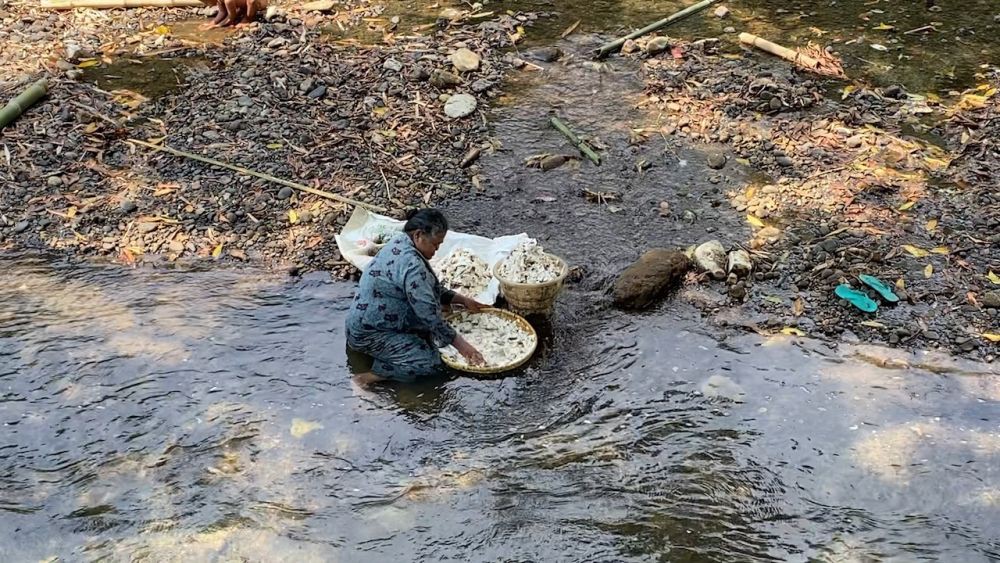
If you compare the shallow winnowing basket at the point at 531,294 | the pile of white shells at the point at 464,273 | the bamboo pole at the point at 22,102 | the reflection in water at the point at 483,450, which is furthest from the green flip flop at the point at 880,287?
the bamboo pole at the point at 22,102

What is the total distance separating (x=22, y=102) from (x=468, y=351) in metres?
5.79

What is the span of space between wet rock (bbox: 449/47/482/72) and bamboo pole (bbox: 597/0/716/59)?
138cm

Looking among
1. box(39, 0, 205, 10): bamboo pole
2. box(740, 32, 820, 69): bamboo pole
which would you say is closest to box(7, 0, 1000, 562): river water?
box(740, 32, 820, 69): bamboo pole

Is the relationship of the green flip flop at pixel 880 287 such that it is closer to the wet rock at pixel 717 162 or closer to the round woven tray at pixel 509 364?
the wet rock at pixel 717 162

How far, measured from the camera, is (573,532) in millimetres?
4438

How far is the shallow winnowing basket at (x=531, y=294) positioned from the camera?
552cm

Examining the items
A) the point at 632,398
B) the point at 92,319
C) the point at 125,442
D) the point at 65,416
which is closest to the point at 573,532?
the point at 632,398

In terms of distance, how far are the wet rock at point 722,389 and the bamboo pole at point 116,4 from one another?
27.2 ft

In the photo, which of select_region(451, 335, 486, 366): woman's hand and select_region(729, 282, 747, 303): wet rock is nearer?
select_region(451, 335, 486, 366): woman's hand

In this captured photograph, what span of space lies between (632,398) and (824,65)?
5132 millimetres

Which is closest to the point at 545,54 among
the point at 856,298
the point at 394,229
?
the point at 394,229

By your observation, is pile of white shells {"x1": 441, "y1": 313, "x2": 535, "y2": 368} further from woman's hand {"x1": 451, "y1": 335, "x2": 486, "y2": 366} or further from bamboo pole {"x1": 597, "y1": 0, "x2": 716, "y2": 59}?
bamboo pole {"x1": 597, "y1": 0, "x2": 716, "y2": 59}

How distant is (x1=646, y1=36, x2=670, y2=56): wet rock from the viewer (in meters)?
9.04

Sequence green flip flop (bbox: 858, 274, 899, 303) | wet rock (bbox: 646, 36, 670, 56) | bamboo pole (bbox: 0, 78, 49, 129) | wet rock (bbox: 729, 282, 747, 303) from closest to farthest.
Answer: green flip flop (bbox: 858, 274, 899, 303) < wet rock (bbox: 729, 282, 747, 303) < bamboo pole (bbox: 0, 78, 49, 129) < wet rock (bbox: 646, 36, 670, 56)
